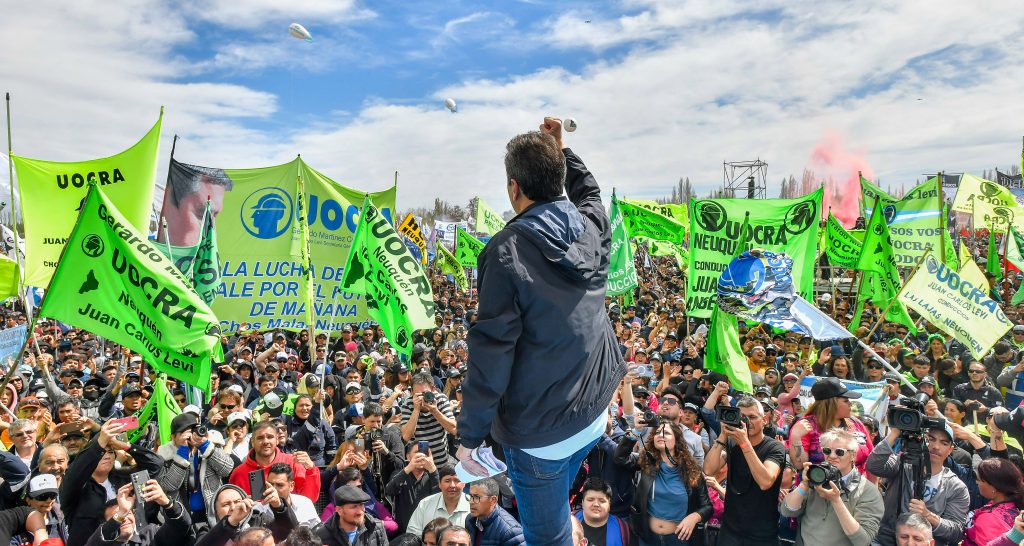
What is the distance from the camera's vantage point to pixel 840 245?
15883 mm

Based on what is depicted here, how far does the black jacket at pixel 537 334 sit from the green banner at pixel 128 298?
442cm

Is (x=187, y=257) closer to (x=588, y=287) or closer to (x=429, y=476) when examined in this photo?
(x=429, y=476)

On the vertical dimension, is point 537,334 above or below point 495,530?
above

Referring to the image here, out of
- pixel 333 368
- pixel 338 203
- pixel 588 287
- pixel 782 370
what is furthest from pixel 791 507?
pixel 333 368

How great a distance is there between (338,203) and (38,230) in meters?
3.66

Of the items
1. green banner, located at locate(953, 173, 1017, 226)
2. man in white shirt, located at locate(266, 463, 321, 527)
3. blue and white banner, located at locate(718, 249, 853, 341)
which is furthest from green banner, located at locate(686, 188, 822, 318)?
green banner, located at locate(953, 173, 1017, 226)

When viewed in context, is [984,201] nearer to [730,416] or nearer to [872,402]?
[872,402]

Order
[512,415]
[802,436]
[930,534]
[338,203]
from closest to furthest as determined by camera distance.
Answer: [512,415], [930,534], [802,436], [338,203]

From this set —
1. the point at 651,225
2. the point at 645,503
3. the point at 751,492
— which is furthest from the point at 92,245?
the point at 651,225

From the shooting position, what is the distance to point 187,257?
29.6 ft

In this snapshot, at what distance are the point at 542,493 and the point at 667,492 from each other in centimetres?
292

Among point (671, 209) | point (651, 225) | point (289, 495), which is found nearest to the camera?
point (289, 495)

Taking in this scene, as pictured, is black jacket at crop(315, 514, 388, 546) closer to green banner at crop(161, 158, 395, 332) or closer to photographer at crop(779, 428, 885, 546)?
photographer at crop(779, 428, 885, 546)

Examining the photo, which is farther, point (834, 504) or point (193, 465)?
point (193, 465)
